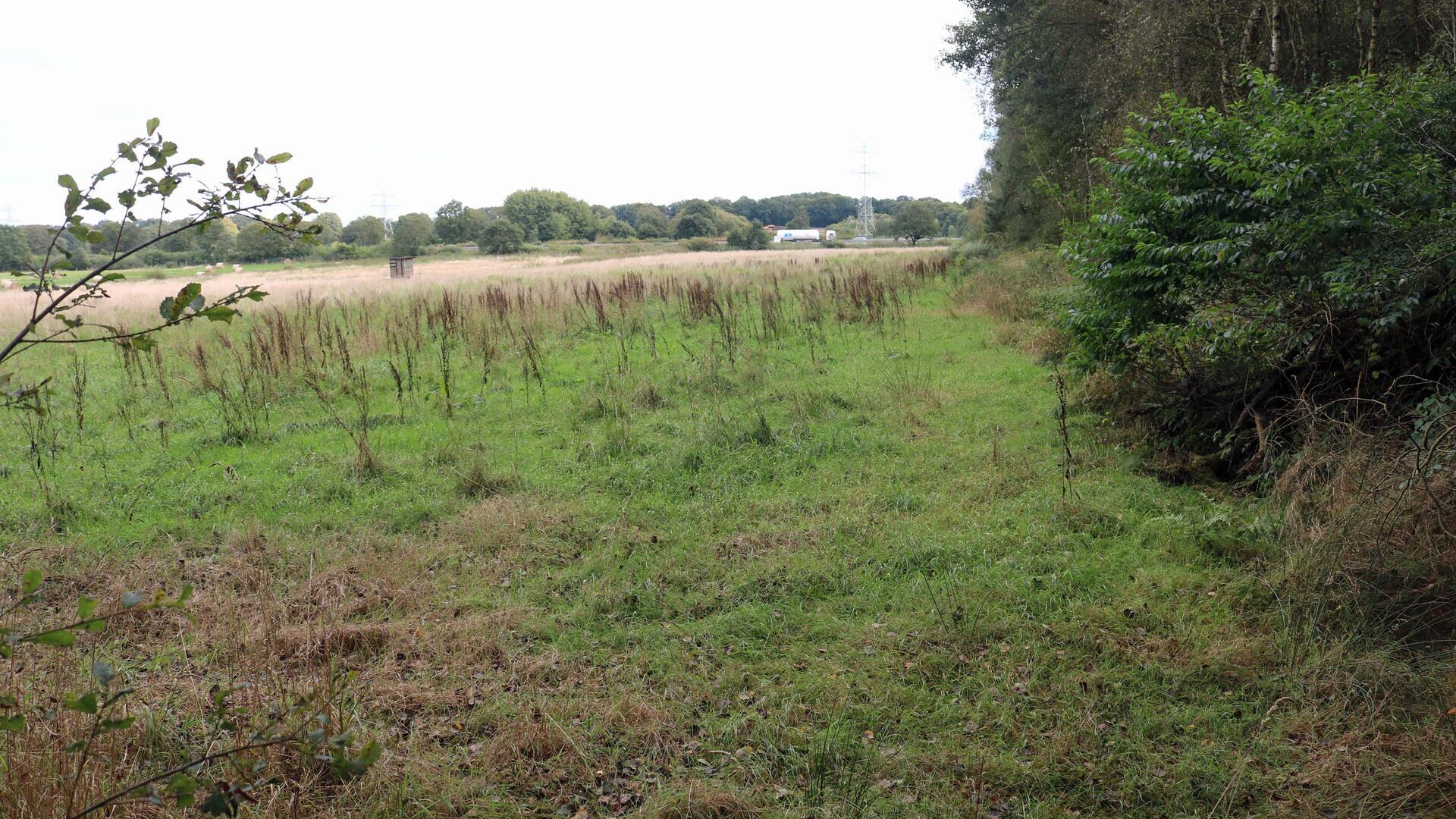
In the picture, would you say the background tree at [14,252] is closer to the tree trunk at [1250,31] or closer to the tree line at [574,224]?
the tree trunk at [1250,31]

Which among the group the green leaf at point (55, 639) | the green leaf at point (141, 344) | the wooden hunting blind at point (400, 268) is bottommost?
the green leaf at point (55, 639)

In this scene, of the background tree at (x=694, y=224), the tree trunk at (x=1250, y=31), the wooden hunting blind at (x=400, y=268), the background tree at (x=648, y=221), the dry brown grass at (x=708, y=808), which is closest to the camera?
the dry brown grass at (x=708, y=808)

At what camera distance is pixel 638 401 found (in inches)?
400

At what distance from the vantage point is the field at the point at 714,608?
11.6 feet

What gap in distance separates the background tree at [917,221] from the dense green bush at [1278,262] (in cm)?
7630

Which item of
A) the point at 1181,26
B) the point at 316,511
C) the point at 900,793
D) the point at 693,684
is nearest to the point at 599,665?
the point at 693,684

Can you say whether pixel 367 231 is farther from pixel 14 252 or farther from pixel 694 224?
pixel 14 252

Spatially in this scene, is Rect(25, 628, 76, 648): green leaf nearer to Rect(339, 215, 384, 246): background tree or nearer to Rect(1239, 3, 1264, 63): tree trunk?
Rect(1239, 3, 1264, 63): tree trunk

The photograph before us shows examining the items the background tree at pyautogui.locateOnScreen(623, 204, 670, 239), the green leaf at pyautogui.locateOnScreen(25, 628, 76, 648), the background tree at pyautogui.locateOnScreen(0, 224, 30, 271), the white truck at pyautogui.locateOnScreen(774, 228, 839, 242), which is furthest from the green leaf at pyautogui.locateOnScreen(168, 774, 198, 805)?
the background tree at pyautogui.locateOnScreen(623, 204, 670, 239)

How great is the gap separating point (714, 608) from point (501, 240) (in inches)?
2607

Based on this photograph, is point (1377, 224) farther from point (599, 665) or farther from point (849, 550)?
point (599, 665)

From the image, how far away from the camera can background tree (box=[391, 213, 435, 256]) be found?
67438mm

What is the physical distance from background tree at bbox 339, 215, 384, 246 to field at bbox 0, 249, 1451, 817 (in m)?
73.2

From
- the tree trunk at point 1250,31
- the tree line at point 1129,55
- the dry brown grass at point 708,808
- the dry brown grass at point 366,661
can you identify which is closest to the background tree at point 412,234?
the tree line at point 1129,55
